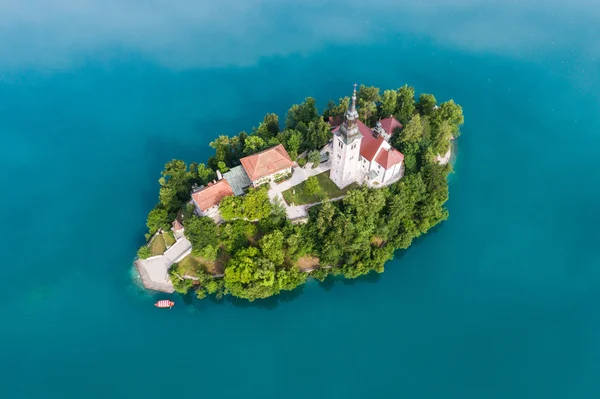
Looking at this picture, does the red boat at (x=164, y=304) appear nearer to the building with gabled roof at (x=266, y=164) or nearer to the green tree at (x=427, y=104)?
the building with gabled roof at (x=266, y=164)

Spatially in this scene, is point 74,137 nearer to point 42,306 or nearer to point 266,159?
point 42,306

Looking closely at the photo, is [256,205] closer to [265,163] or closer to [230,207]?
[230,207]

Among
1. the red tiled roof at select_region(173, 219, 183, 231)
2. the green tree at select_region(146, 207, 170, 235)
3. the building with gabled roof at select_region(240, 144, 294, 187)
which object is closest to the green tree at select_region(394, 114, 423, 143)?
the building with gabled roof at select_region(240, 144, 294, 187)

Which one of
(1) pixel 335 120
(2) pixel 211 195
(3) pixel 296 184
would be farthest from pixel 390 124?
(2) pixel 211 195

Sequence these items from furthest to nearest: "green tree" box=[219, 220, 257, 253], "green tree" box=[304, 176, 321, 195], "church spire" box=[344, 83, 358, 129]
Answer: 1. "green tree" box=[304, 176, 321, 195]
2. "green tree" box=[219, 220, 257, 253]
3. "church spire" box=[344, 83, 358, 129]

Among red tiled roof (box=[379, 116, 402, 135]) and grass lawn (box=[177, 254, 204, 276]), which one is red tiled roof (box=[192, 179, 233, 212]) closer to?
grass lawn (box=[177, 254, 204, 276])

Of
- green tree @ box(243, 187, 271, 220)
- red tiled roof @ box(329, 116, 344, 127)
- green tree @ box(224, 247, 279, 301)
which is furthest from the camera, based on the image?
red tiled roof @ box(329, 116, 344, 127)
